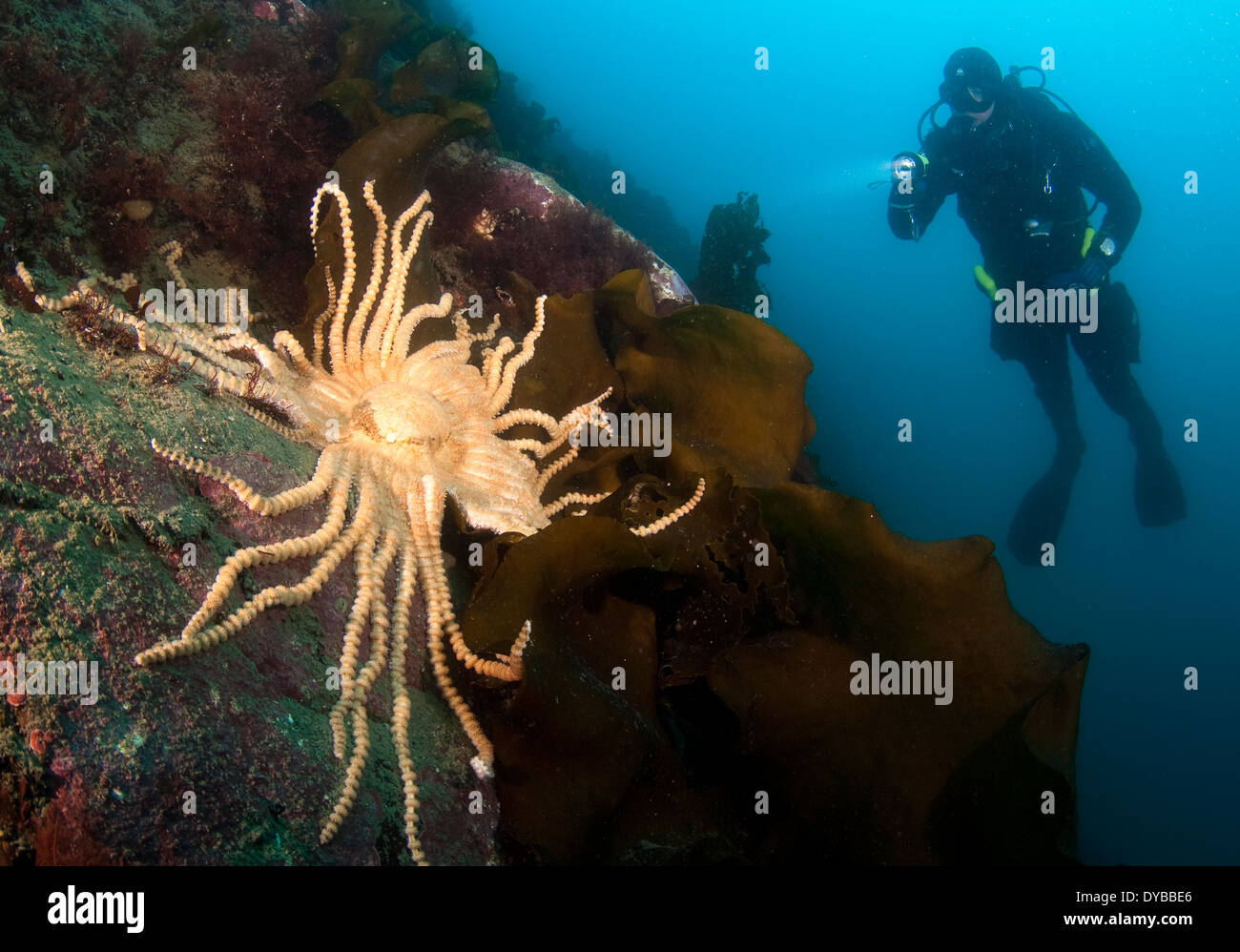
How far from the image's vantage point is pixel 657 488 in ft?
9.12

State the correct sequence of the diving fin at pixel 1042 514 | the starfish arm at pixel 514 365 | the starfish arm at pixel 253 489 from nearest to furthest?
the starfish arm at pixel 253 489
the starfish arm at pixel 514 365
the diving fin at pixel 1042 514

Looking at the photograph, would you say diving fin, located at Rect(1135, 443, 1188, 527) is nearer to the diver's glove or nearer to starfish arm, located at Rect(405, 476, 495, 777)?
the diver's glove

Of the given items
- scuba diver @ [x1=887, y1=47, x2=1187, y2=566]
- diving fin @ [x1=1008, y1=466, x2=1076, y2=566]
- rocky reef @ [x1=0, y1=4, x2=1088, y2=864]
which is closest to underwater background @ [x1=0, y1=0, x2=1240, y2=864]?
rocky reef @ [x1=0, y1=4, x2=1088, y2=864]

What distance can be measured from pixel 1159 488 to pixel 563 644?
15.6 m

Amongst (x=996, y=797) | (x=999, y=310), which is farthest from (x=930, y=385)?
(x=996, y=797)

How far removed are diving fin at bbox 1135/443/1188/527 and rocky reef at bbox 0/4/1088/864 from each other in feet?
43.9

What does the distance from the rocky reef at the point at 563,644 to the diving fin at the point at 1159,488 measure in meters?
13.4

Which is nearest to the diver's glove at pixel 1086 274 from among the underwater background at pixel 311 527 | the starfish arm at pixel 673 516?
the underwater background at pixel 311 527

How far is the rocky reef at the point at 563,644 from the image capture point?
1367mm

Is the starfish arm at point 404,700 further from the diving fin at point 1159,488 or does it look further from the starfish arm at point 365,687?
the diving fin at point 1159,488

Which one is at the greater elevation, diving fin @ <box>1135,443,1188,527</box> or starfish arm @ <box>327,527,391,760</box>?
diving fin @ <box>1135,443,1188,527</box>

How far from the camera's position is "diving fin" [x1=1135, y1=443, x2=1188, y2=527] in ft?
41.8
